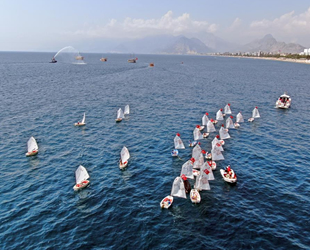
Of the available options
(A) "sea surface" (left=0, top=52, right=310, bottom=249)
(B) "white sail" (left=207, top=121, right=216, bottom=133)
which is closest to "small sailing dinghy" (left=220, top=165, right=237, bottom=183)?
(A) "sea surface" (left=0, top=52, right=310, bottom=249)

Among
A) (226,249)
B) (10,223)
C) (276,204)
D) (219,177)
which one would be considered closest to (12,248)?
(10,223)

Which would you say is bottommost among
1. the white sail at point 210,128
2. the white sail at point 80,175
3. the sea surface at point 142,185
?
the sea surface at point 142,185

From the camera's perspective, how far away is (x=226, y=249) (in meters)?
26.4

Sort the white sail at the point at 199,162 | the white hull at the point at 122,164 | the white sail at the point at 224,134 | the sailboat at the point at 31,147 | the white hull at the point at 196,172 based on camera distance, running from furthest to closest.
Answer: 1. the white sail at the point at 224,134
2. the sailboat at the point at 31,147
3. the white hull at the point at 122,164
4. the white sail at the point at 199,162
5. the white hull at the point at 196,172

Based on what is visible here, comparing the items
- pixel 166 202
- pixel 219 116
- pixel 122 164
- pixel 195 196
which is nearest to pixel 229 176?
pixel 195 196

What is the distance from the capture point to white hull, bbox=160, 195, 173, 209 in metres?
32.9

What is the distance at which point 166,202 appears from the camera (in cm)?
3325

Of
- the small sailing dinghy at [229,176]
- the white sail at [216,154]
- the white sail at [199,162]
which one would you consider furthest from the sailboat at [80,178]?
the white sail at [216,154]

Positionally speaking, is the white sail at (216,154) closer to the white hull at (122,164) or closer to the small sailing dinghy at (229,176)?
the small sailing dinghy at (229,176)

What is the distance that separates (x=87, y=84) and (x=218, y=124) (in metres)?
85.8

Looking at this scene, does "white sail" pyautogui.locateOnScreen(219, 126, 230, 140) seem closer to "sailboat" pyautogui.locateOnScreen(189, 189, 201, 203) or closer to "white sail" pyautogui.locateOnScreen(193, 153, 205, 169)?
"white sail" pyautogui.locateOnScreen(193, 153, 205, 169)

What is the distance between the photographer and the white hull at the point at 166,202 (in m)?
32.9

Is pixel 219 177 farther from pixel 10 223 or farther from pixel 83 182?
pixel 10 223

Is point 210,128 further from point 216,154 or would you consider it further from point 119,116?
point 119,116
